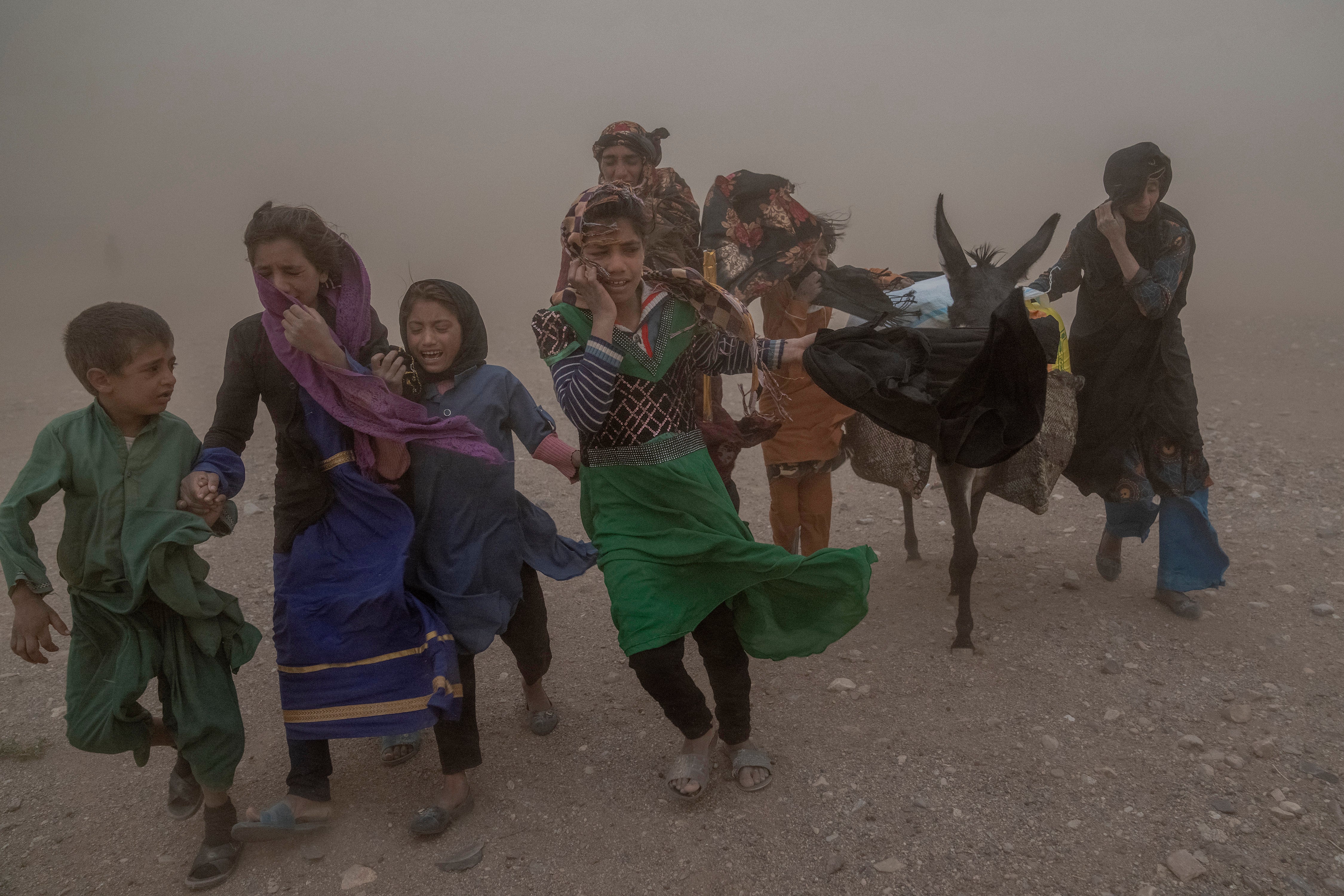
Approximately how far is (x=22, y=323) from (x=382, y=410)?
1333 cm

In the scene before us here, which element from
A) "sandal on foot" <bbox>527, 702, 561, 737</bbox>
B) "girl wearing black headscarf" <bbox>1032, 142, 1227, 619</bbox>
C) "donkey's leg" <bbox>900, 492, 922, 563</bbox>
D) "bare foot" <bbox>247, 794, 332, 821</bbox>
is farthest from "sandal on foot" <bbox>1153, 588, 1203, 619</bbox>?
"bare foot" <bbox>247, 794, 332, 821</bbox>

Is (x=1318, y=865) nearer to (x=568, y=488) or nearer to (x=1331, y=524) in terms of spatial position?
(x=1331, y=524)

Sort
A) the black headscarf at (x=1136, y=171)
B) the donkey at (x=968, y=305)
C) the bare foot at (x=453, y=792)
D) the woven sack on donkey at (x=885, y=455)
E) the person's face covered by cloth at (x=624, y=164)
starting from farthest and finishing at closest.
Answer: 1. the person's face covered by cloth at (x=624, y=164)
2. the woven sack on donkey at (x=885, y=455)
3. the black headscarf at (x=1136, y=171)
4. the donkey at (x=968, y=305)
5. the bare foot at (x=453, y=792)

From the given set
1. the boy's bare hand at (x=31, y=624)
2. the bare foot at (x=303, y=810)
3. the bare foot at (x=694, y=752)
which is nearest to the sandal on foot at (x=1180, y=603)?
the bare foot at (x=694, y=752)

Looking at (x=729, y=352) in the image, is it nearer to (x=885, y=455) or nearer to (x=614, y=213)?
(x=614, y=213)

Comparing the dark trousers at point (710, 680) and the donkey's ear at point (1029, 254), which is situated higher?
the donkey's ear at point (1029, 254)

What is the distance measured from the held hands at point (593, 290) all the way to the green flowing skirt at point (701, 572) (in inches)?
19.1

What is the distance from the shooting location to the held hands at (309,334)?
7.84 feet

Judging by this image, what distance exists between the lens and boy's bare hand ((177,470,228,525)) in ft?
7.89

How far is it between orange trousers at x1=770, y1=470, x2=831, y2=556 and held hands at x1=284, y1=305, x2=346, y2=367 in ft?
7.01

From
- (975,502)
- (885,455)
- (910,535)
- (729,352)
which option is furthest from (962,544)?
(729,352)

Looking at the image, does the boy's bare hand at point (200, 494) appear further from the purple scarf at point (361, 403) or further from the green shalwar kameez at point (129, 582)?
the purple scarf at point (361, 403)

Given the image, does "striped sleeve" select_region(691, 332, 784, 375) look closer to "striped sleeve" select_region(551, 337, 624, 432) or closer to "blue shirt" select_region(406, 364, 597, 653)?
"striped sleeve" select_region(551, 337, 624, 432)

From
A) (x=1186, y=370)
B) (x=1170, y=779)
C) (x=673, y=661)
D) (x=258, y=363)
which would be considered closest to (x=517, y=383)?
(x=258, y=363)
